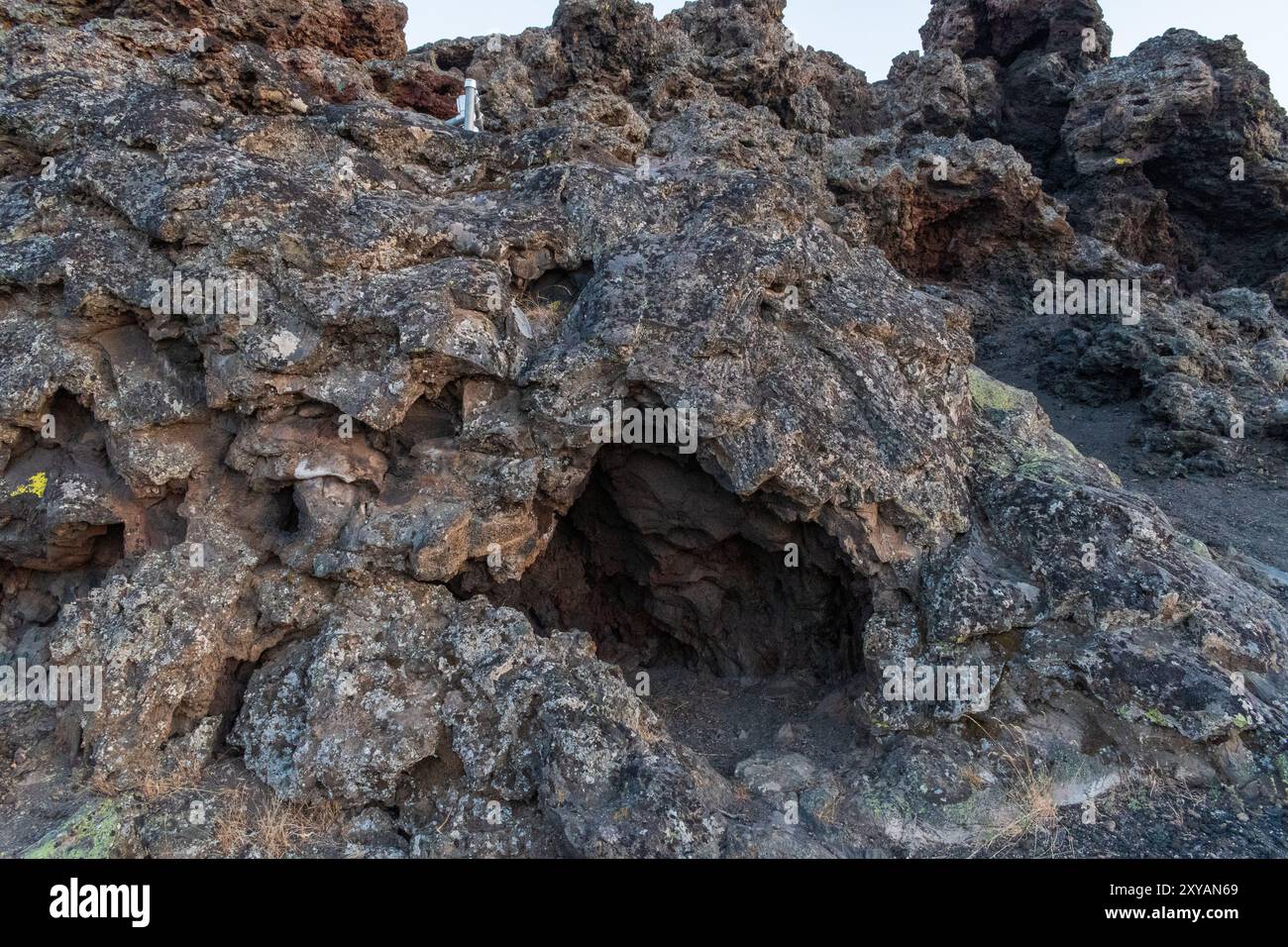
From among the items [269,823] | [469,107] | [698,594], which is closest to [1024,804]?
[698,594]

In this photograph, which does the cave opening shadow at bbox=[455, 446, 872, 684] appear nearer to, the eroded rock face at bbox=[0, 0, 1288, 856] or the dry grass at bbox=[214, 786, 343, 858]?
the eroded rock face at bbox=[0, 0, 1288, 856]

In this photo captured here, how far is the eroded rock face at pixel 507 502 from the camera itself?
7.20 meters

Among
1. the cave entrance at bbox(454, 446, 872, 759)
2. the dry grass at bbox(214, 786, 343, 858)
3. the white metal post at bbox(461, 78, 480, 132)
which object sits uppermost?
the white metal post at bbox(461, 78, 480, 132)

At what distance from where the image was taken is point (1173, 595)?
7773 millimetres

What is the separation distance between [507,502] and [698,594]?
334cm

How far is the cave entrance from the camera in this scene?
30.5ft

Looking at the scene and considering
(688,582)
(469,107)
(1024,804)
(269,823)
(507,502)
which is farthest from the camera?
(469,107)

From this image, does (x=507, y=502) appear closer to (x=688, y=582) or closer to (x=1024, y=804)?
(x=688, y=582)

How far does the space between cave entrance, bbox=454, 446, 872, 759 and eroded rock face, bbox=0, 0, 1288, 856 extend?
0.20 ft

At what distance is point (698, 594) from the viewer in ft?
33.9

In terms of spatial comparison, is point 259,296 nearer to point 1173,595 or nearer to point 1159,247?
point 1173,595

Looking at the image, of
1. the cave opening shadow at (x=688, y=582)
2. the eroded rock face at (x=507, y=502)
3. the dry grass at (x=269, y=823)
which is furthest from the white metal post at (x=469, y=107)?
the dry grass at (x=269, y=823)

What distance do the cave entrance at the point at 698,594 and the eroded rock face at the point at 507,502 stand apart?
0.20 feet

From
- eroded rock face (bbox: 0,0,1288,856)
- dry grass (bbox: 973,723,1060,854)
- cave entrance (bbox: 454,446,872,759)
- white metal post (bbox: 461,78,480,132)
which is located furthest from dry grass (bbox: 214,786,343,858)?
white metal post (bbox: 461,78,480,132)
